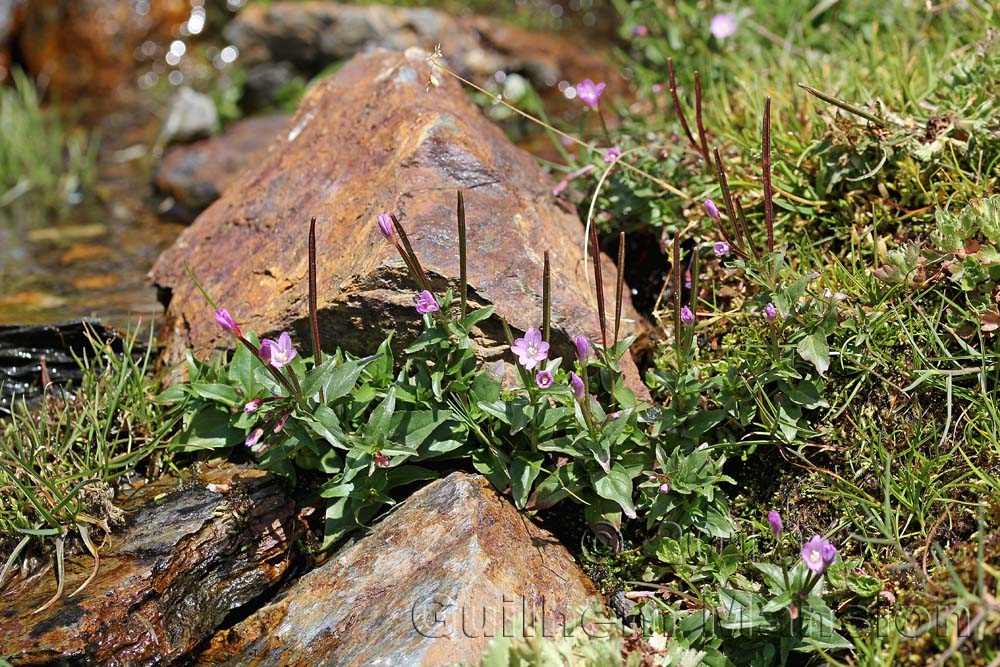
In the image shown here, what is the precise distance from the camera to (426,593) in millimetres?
2533

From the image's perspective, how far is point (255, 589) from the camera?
9.62 ft

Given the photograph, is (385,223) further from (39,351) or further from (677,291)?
(39,351)

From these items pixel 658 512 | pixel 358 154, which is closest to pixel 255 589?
pixel 658 512

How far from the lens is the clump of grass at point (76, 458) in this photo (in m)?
2.91

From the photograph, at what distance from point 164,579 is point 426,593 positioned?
913 mm

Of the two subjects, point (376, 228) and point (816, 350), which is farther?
point (376, 228)

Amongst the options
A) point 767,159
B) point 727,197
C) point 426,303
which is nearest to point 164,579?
point 426,303

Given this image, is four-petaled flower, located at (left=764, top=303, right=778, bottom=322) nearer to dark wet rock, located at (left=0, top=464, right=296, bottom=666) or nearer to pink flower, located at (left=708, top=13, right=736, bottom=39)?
dark wet rock, located at (left=0, top=464, right=296, bottom=666)

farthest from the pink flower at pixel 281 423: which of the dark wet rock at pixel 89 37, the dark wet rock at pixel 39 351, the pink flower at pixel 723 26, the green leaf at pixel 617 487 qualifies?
the dark wet rock at pixel 89 37

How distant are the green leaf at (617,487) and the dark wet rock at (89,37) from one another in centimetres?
753

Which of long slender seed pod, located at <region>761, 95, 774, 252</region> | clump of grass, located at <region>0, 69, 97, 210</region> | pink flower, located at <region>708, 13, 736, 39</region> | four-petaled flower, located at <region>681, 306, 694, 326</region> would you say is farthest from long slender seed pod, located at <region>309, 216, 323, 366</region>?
clump of grass, located at <region>0, 69, 97, 210</region>

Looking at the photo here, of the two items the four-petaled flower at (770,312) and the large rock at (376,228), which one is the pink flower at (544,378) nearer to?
the large rock at (376,228)

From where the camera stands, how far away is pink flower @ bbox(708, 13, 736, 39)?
4.43 meters

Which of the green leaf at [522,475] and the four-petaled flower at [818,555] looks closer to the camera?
the four-petaled flower at [818,555]
